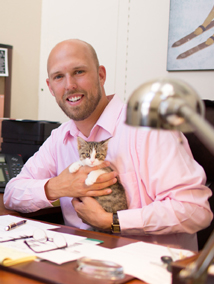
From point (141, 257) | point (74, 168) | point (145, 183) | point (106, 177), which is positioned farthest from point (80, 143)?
point (141, 257)

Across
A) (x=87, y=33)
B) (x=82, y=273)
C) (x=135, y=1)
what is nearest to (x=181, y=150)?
(x=82, y=273)

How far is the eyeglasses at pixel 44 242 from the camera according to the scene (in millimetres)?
856

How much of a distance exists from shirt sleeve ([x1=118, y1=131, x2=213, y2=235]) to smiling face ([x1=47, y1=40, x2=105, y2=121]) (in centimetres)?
41

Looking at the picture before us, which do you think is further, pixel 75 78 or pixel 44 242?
pixel 75 78

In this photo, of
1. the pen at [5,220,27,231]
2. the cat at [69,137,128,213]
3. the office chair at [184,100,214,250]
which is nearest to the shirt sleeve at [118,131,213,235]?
the cat at [69,137,128,213]

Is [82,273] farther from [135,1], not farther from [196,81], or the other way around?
[135,1]

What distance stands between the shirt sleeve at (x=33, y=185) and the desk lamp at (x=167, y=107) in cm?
103

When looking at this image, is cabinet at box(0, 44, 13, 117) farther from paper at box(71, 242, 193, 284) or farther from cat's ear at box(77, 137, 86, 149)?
paper at box(71, 242, 193, 284)

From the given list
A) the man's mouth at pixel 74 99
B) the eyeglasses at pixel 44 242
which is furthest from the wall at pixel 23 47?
the eyeglasses at pixel 44 242

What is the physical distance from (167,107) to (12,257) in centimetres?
53

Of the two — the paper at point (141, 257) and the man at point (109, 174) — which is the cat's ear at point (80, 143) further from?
the paper at point (141, 257)

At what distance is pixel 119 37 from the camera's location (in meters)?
2.44

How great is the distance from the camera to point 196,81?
6.84ft

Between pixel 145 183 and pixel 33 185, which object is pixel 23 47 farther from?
pixel 145 183
